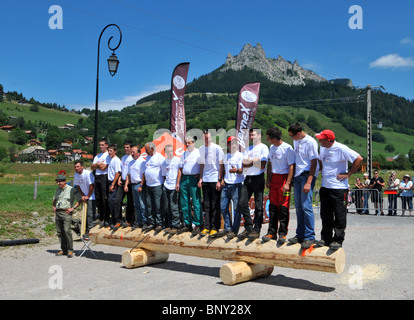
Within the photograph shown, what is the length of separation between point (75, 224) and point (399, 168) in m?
96.2

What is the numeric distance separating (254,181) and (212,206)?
106cm

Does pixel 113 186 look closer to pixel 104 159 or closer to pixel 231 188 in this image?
pixel 104 159

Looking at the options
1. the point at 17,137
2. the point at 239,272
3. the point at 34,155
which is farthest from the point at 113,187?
the point at 17,137

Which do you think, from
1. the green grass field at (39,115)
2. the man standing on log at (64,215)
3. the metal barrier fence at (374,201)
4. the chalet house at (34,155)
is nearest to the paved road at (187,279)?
the man standing on log at (64,215)

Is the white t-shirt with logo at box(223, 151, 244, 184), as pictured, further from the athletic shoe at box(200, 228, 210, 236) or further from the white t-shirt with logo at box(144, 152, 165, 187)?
the white t-shirt with logo at box(144, 152, 165, 187)

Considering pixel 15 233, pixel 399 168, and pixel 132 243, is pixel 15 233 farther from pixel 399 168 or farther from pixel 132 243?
pixel 399 168

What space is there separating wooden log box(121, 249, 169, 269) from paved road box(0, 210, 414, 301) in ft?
0.47

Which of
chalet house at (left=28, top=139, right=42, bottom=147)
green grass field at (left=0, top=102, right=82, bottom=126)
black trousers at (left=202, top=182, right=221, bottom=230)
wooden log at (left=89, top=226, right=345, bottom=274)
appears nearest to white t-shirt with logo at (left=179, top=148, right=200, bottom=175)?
black trousers at (left=202, top=182, right=221, bottom=230)

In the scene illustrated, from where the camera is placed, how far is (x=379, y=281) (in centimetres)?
657

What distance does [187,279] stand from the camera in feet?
23.8

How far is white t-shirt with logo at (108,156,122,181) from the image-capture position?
9664 mm

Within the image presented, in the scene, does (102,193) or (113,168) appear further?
(102,193)
